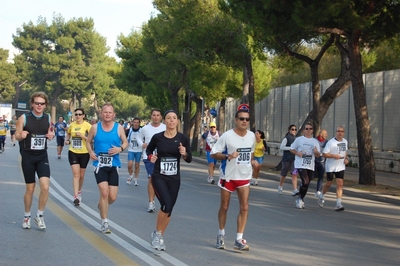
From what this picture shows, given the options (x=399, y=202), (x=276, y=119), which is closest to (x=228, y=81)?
(x=276, y=119)

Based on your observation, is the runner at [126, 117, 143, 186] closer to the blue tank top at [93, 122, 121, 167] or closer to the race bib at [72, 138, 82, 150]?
the race bib at [72, 138, 82, 150]

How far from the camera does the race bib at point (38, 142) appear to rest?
9398 millimetres

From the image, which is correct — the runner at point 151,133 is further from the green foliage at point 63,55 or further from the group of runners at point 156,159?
the green foliage at point 63,55

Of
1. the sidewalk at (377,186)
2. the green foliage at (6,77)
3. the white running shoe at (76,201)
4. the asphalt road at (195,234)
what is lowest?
the asphalt road at (195,234)

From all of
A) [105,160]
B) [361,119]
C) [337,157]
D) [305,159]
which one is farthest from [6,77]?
[105,160]

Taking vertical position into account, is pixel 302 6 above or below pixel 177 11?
below

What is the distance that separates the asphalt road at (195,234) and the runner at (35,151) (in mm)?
447

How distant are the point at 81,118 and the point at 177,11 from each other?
19.2 m

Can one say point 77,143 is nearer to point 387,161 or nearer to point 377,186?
point 377,186

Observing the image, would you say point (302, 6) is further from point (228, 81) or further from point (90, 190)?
point (228, 81)

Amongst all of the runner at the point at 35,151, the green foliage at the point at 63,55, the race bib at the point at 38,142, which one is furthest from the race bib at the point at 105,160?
the green foliage at the point at 63,55

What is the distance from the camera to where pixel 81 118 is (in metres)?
13.6

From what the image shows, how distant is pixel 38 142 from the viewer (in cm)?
944

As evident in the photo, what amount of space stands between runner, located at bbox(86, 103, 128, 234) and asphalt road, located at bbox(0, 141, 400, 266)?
0.47 m
